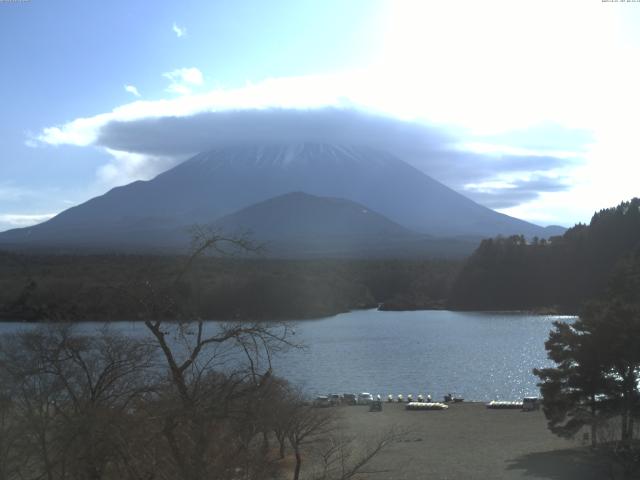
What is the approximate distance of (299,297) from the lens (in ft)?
144

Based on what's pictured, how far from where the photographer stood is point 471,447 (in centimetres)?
1483

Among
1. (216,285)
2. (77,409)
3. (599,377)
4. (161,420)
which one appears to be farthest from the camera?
(216,285)

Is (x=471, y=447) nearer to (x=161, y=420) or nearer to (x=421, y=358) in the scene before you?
(x=161, y=420)

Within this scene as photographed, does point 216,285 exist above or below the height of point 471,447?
above

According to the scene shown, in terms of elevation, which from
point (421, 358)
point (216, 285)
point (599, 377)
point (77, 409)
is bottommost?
point (421, 358)

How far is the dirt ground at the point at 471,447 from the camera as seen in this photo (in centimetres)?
1207

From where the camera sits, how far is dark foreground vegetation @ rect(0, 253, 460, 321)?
4.87 m

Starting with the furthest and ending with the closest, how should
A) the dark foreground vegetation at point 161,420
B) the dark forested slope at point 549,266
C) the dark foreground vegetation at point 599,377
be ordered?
the dark forested slope at point 549,266 < the dark foreground vegetation at point 599,377 < the dark foreground vegetation at point 161,420

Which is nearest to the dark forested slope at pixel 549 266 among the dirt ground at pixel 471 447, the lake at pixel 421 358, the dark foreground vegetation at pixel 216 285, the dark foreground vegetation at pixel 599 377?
the dark foreground vegetation at pixel 216 285

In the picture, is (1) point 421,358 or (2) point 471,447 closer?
(2) point 471,447

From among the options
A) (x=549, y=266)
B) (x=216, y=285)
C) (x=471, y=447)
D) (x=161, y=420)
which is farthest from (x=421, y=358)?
(x=549, y=266)

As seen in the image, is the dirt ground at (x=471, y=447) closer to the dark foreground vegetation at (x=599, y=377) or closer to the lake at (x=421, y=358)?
the dark foreground vegetation at (x=599, y=377)

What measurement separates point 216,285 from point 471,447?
9525 millimetres

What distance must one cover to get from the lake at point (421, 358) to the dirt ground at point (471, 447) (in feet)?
8.92
